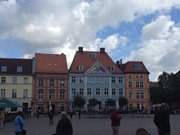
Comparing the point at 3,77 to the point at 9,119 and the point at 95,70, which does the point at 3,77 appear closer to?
the point at 95,70

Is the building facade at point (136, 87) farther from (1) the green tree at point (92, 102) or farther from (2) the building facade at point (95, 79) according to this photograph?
(1) the green tree at point (92, 102)

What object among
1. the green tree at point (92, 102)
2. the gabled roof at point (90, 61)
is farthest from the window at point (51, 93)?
the green tree at point (92, 102)

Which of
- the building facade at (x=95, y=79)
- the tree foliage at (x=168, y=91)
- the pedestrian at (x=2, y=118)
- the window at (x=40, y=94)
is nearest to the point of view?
the pedestrian at (x=2, y=118)

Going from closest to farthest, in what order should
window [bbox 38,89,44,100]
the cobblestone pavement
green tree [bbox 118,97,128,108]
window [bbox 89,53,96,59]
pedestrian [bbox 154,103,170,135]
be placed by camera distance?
1. pedestrian [bbox 154,103,170,135]
2. the cobblestone pavement
3. green tree [bbox 118,97,128,108]
4. window [bbox 38,89,44,100]
5. window [bbox 89,53,96,59]

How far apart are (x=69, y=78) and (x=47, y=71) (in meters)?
5.22

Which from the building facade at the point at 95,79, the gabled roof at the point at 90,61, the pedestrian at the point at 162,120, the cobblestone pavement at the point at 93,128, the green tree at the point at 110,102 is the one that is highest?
the gabled roof at the point at 90,61

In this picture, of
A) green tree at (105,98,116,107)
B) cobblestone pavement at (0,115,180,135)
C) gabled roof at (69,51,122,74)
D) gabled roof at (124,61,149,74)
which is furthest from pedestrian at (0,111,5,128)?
gabled roof at (124,61,149,74)

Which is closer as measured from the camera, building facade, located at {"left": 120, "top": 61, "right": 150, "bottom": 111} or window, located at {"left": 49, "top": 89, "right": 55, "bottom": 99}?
window, located at {"left": 49, "top": 89, "right": 55, "bottom": 99}

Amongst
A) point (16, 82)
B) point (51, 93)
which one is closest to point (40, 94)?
point (51, 93)

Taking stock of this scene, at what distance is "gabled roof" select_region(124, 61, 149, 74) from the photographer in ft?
344

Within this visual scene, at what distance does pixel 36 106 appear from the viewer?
3748 inches

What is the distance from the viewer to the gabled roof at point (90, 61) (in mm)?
102062

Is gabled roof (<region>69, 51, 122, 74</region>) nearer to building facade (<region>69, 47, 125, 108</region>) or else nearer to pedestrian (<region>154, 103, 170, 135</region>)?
building facade (<region>69, 47, 125, 108</region>)

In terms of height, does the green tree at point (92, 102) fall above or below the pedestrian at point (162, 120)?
above
